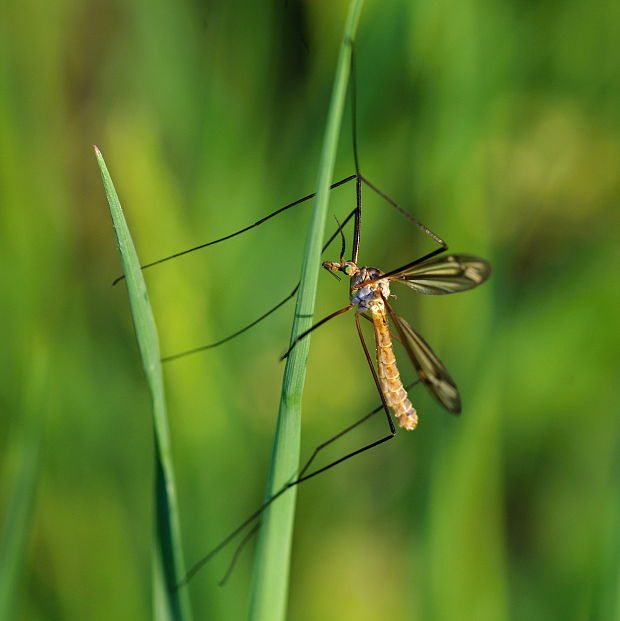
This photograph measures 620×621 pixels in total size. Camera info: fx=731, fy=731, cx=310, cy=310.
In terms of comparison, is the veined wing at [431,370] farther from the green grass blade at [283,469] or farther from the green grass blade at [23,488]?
the green grass blade at [23,488]

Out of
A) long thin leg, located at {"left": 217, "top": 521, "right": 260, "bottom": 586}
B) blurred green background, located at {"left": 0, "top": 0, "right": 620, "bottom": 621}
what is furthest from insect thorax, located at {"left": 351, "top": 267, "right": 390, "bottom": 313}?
long thin leg, located at {"left": 217, "top": 521, "right": 260, "bottom": 586}

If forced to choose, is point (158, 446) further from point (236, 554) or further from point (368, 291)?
point (368, 291)

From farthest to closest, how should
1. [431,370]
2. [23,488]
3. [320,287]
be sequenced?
[320,287] < [431,370] < [23,488]

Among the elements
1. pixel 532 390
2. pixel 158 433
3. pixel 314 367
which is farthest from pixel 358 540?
pixel 158 433

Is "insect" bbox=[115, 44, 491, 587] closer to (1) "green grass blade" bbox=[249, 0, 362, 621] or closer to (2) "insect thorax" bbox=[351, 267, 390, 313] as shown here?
(2) "insect thorax" bbox=[351, 267, 390, 313]

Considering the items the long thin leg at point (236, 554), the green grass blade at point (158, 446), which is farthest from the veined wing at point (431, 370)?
the green grass blade at point (158, 446)

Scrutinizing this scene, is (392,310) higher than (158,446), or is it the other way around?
(392,310)

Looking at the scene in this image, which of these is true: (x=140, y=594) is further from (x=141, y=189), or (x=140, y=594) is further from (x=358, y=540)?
(x=141, y=189)

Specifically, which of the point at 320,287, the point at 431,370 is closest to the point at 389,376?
the point at 431,370
